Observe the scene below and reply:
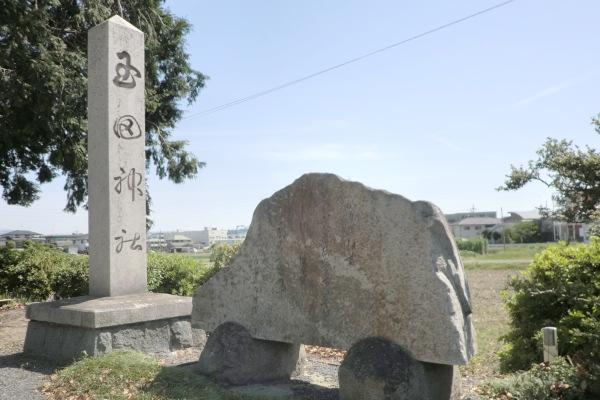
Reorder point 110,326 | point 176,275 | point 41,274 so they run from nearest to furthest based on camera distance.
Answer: point 110,326, point 176,275, point 41,274

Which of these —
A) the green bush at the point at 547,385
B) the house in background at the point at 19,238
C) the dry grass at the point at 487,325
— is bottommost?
the dry grass at the point at 487,325

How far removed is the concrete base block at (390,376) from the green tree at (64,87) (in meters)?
9.95

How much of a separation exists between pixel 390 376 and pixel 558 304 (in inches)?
96.6

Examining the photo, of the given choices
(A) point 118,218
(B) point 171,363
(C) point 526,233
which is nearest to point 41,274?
(A) point 118,218

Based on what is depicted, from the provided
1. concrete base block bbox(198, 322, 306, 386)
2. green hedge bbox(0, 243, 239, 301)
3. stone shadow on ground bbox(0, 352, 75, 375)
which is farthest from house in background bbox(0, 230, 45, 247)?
concrete base block bbox(198, 322, 306, 386)

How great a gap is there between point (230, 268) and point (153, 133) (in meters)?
11.9

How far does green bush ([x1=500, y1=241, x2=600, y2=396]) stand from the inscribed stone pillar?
485 cm

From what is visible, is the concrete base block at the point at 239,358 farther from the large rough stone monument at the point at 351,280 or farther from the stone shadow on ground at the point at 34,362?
the stone shadow on ground at the point at 34,362

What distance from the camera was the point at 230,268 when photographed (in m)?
5.80

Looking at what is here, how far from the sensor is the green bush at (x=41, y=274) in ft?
37.9

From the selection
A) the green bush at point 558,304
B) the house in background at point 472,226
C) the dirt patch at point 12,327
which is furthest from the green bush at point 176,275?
the house in background at point 472,226

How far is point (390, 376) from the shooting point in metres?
4.45

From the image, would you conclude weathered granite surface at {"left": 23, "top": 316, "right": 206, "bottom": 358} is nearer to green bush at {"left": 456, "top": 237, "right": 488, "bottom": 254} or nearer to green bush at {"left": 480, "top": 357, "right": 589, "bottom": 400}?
green bush at {"left": 480, "top": 357, "right": 589, "bottom": 400}

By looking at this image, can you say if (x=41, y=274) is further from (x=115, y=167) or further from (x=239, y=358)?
(x=239, y=358)
